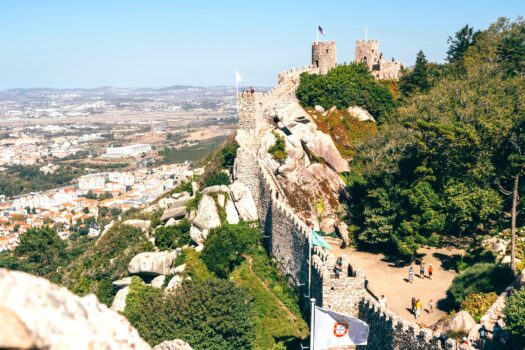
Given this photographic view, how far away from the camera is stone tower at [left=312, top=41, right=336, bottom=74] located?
39.8 metres

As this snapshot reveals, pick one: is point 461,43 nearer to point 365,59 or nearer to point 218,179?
point 365,59

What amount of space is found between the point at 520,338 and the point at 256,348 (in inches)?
341

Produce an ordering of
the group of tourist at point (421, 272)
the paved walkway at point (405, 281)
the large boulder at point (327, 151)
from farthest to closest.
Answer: the large boulder at point (327, 151)
the group of tourist at point (421, 272)
the paved walkway at point (405, 281)

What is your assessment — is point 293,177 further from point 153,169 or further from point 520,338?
point 153,169

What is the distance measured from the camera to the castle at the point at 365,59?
131 ft

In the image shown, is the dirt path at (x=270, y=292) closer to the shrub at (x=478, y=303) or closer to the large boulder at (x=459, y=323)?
the large boulder at (x=459, y=323)

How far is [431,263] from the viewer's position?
23.2 metres

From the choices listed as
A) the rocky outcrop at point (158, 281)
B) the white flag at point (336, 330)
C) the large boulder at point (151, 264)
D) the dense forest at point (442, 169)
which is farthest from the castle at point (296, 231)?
the rocky outcrop at point (158, 281)

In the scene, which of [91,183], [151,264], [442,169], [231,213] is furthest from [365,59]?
[91,183]

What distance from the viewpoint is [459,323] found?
1586 cm

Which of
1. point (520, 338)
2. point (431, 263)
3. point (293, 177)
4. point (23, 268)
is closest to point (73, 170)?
point (23, 268)

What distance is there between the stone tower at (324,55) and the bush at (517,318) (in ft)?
90.6

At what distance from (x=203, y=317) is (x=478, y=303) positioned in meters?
9.30

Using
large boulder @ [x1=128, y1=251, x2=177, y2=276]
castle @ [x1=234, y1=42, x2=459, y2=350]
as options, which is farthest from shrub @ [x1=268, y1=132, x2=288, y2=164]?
large boulder @ [x1=128, y1=251, x2=177, y2=276]
